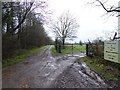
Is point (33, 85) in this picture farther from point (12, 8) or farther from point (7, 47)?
point (12, 8)

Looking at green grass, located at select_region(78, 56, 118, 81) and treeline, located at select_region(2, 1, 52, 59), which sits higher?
treeline, located at select_region(2, 1, 52, 59)

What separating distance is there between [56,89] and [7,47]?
37.5 feet

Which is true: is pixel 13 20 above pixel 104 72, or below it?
above

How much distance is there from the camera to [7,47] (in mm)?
17469

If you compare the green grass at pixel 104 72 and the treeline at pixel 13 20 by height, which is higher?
the treeline at pixel 13 20

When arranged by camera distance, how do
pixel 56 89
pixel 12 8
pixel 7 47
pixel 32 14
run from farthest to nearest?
pixel 32 14 → pixel 12 8 → pixel 7 47 → pixel 56 89

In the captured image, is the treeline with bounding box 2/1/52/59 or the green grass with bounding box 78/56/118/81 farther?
the treeline with bounding box 2/1/52/59

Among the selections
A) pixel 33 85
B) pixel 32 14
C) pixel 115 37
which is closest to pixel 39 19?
pixel 32 14

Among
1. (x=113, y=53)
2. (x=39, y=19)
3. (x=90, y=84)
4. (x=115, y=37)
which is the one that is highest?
(x=39, y=19)

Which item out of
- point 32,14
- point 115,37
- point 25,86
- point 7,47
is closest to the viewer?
point 25,86

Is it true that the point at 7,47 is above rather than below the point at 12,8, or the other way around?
below

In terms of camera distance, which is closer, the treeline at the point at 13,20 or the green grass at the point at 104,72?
the green grass at the point at 104,72

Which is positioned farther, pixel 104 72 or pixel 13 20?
pixel 13 20

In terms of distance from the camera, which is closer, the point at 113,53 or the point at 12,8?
the point at 113,53
